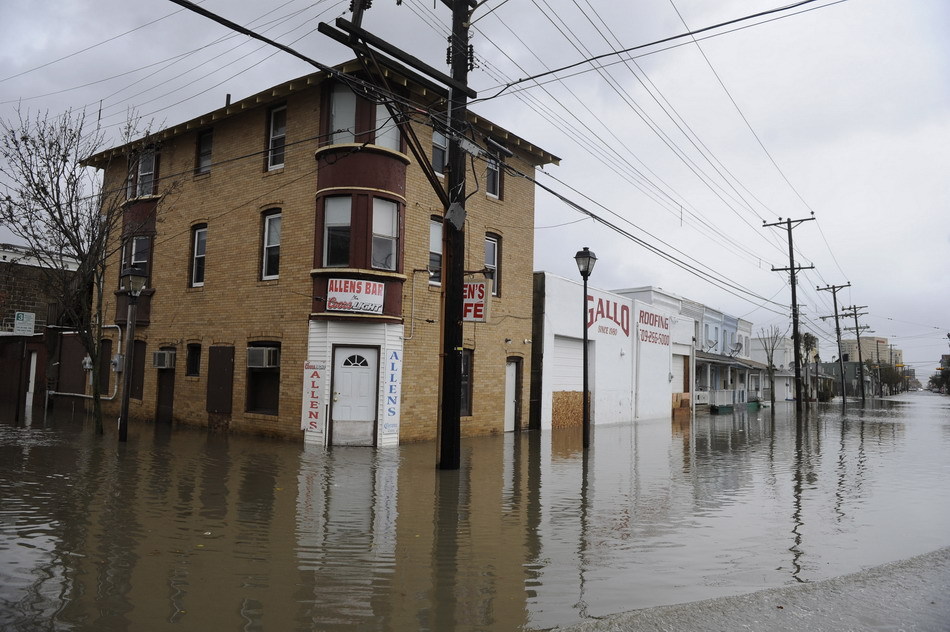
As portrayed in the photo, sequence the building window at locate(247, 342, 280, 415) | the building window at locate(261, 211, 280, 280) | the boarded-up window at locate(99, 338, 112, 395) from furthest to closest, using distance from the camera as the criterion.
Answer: the boarded-up window at locate(99, 338, 112, 395), the building window at locate(261, 211, 280, 280), the building window at locate(247, 342, 280, 415)

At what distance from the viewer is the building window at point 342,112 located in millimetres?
16000

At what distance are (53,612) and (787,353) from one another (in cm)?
7360

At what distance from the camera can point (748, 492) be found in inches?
420

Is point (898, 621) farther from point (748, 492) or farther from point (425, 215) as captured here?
point (425, 215)

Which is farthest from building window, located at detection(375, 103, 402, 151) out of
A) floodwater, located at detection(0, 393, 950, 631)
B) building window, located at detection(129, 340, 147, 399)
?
building window, located at detection(129, 340, 147, 399)

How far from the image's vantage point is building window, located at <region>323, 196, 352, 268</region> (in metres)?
15.8

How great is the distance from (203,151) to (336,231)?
675 centimetres

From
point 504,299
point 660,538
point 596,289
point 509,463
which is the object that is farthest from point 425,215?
point 660,538

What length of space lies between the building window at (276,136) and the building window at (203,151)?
278cm

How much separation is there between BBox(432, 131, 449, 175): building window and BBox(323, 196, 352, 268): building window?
331 cm

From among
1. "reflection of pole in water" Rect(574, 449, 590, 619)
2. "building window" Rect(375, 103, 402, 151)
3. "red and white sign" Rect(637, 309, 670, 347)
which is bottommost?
"reflection of pole in water" Rect(574, 449, 590, 619)

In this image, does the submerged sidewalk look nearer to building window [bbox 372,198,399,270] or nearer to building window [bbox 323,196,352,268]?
building window [bbox 372,198,399,270]

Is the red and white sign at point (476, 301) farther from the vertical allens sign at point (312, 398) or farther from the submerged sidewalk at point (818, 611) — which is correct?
the submerged sidewalk at point (818, 611)

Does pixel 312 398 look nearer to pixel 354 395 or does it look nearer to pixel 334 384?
pixel 334 384
